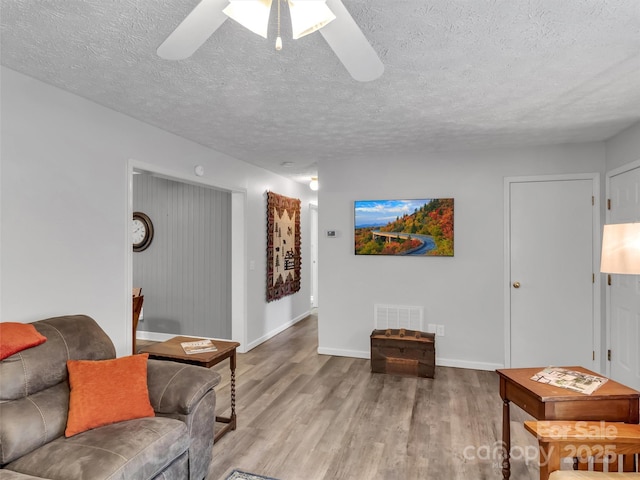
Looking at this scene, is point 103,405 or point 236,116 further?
point 236,116

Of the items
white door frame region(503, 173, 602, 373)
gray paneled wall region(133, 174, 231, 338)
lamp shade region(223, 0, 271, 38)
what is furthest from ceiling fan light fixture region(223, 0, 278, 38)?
gray paneled wall region(133, 174, 231, 338)

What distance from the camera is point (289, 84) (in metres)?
2.36

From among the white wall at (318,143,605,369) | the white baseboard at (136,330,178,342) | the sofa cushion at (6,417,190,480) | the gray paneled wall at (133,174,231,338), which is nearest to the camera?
the sofa cushion at (6,417,190,480)

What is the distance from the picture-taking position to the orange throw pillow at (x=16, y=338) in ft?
5.87

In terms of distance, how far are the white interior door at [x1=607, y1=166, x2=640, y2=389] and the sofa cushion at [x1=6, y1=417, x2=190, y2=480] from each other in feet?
11.9

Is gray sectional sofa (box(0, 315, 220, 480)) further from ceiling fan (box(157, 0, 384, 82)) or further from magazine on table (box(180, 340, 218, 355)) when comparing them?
ceiling fan (box(157, 0, 384, 82))

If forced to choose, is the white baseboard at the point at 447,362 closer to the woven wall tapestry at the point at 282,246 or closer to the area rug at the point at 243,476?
the woven wall tapestry at the point at 282,246

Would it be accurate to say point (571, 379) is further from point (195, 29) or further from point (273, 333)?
point (273, 333)

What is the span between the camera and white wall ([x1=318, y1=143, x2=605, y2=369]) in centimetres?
404

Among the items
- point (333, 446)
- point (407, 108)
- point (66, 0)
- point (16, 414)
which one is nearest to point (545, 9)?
point (407, 108)

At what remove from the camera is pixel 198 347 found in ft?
8.78

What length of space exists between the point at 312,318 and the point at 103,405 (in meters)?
5.04

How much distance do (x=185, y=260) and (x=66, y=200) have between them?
9.10ft

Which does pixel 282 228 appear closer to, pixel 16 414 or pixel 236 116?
pixel 236 116
